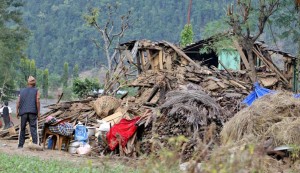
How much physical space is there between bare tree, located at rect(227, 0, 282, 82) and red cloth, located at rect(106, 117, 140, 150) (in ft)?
24.4

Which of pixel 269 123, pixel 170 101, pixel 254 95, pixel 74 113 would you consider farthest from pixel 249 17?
pixel 269 123

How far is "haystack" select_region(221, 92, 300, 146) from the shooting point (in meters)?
13.7

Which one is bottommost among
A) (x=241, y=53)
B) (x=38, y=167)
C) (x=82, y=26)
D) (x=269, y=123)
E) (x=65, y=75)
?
(x=38, y=167)

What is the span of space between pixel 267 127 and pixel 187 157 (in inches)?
72.3

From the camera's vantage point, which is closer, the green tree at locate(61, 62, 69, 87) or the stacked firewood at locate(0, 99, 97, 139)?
the stacked firewood at locate(0, 99, 97, 139)

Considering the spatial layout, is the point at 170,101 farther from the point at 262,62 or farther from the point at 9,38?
the point at 9,38

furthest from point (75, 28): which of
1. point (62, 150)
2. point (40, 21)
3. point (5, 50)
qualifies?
point (62, 150)

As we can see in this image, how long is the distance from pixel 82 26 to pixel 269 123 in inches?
3454

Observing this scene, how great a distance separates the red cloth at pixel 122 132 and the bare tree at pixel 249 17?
744 cm

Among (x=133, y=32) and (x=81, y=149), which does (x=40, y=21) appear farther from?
(x=81, y=149)

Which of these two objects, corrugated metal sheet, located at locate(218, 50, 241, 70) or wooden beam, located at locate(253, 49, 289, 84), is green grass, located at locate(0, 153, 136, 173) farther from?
corrugated metal sheet, located at locate(218, 50, 241, 70)

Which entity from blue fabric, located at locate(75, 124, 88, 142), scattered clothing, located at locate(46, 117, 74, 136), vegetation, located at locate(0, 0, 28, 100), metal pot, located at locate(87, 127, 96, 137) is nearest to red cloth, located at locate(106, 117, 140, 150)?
blue fabric, located at locate(75, 124, 88, 142)

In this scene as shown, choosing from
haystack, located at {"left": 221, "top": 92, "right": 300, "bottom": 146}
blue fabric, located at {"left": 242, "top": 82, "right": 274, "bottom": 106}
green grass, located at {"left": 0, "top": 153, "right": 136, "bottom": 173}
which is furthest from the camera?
blue fabric, located at {"left": 242, "top": 82, "right": 274, "bottom": 106}

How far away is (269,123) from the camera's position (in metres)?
14.3
